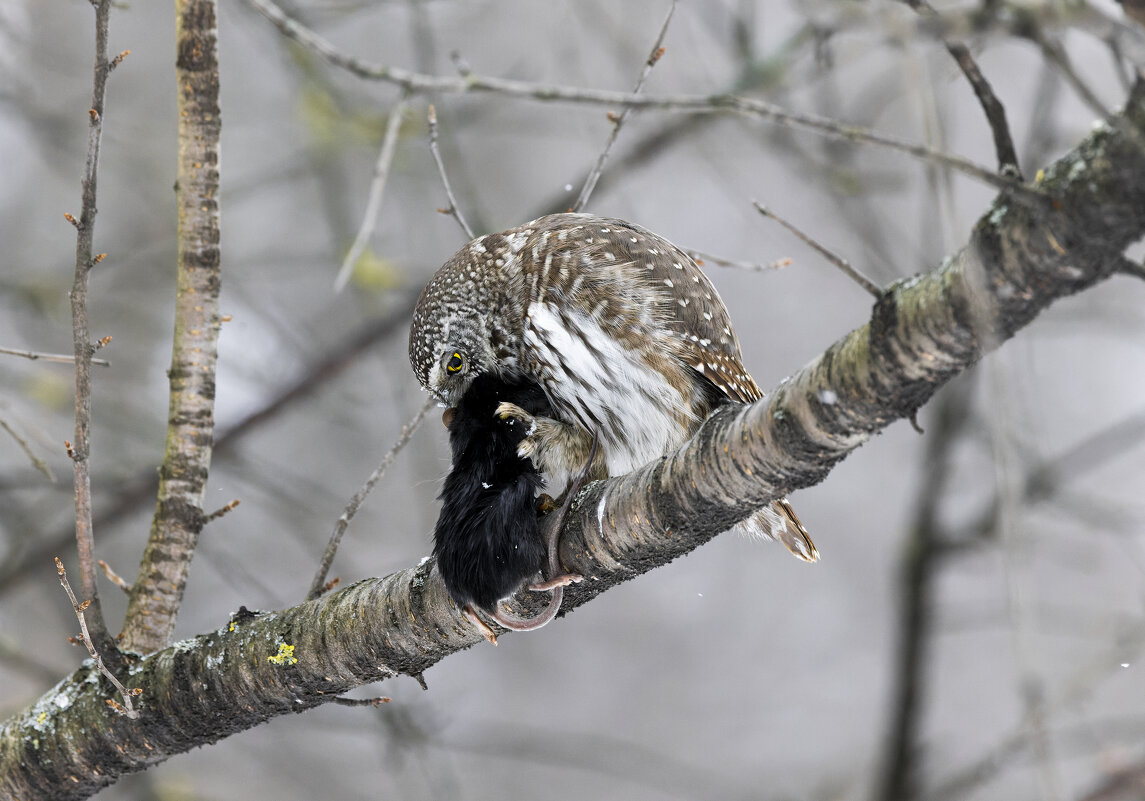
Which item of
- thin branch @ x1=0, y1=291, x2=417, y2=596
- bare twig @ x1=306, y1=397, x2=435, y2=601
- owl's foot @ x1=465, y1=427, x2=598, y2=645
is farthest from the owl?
thin branch @ x1=0, y1=291, x2=417, y2=596

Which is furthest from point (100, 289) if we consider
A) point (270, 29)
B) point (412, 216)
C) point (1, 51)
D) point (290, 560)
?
point (290, 560)

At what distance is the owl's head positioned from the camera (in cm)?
263

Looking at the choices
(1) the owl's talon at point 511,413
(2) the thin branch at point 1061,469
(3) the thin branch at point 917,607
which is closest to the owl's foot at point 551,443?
(1) the owl's talon at point 511,413

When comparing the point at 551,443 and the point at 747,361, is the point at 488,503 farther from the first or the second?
the point at 747,361

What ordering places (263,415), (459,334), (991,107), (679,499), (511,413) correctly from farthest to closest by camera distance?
(263,415) < (459,334) < (511,413) < (679,499) < (991,107)

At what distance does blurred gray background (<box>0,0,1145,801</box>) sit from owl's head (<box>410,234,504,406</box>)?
33.2 inches

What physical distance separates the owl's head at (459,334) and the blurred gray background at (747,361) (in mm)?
842

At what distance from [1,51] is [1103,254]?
473cm

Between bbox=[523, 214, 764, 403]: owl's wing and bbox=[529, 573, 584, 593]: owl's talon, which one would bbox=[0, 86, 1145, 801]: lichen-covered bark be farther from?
bbox=[523, 214, 764, 403]: owl's wing

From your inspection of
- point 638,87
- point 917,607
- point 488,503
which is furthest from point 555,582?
point 917,607

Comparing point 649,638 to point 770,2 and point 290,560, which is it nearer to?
point 290,560

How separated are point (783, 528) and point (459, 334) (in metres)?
1.06

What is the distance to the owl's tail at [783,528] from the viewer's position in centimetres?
267

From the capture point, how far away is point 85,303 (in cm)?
177
